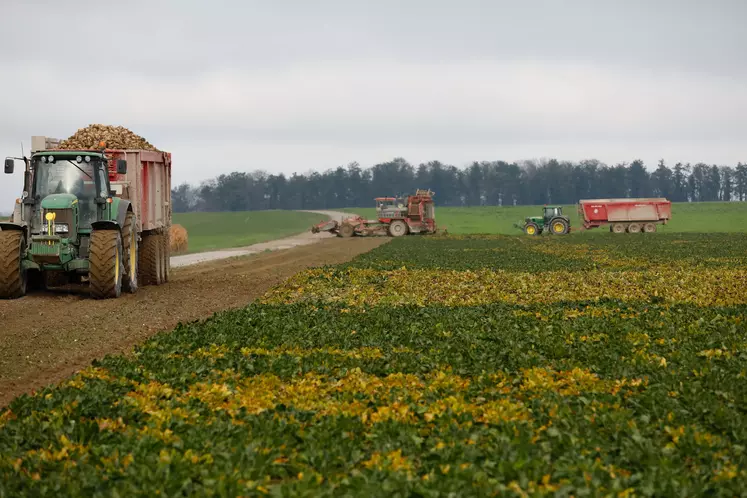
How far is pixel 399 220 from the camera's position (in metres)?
68.1

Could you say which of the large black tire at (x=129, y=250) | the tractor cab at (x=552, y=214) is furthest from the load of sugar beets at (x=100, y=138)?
the tractor cab at (x=552, y=214)

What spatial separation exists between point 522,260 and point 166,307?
18.7m

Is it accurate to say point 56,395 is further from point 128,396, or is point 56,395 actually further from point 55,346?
point 55,346

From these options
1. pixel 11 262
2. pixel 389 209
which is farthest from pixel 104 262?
pixel 389 209

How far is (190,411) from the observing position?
31.3 feet

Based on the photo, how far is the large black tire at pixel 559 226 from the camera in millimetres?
70562

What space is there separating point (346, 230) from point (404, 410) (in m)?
60.1

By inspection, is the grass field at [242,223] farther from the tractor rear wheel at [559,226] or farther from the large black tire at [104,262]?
the large black tire at [104,262]

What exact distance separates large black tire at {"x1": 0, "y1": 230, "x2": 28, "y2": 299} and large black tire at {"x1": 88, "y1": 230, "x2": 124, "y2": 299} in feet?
5.41

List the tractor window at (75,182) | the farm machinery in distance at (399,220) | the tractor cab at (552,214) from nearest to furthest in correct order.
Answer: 1. the tractor window at (75,182)
2. the farm machinery in distance at (399,220)
3. the tractor cab at (552,214)

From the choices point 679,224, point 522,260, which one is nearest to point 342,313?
point 522,260

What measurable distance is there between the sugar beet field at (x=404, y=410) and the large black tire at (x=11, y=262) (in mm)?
6005

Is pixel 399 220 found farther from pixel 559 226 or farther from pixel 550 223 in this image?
pixel 559 226

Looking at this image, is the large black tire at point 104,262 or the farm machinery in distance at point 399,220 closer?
the large black tire at point 104,262
